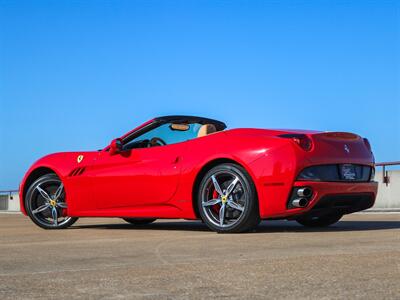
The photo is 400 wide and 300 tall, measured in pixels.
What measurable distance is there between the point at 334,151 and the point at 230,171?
1.05 meters

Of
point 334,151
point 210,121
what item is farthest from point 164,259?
point 210,121

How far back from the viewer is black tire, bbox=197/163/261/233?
6316 mm

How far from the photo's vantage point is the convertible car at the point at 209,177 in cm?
622

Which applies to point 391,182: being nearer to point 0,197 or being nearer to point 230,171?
point 230,171

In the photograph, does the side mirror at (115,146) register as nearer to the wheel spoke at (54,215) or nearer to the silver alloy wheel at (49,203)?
the silver alloy wheel at (49,203)

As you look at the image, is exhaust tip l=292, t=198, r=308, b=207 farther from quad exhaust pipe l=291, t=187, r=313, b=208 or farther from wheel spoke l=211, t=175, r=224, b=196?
wheel spoke l=211, t=175, r=224, b=196

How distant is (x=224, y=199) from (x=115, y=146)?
1.76m

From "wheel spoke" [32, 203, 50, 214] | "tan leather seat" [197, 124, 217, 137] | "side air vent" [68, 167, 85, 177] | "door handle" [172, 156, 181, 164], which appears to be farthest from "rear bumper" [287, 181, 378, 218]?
"wheel spoke" [32, 203, 50, 214]

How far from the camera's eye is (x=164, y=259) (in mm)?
4277

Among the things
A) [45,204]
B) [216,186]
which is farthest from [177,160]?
[45,204]

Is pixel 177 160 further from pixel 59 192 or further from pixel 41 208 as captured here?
pixel 41 208

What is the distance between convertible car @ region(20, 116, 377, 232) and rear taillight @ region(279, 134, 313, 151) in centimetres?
1

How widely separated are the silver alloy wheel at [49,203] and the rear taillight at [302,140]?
3.18 m

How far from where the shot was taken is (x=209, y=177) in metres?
6.62
